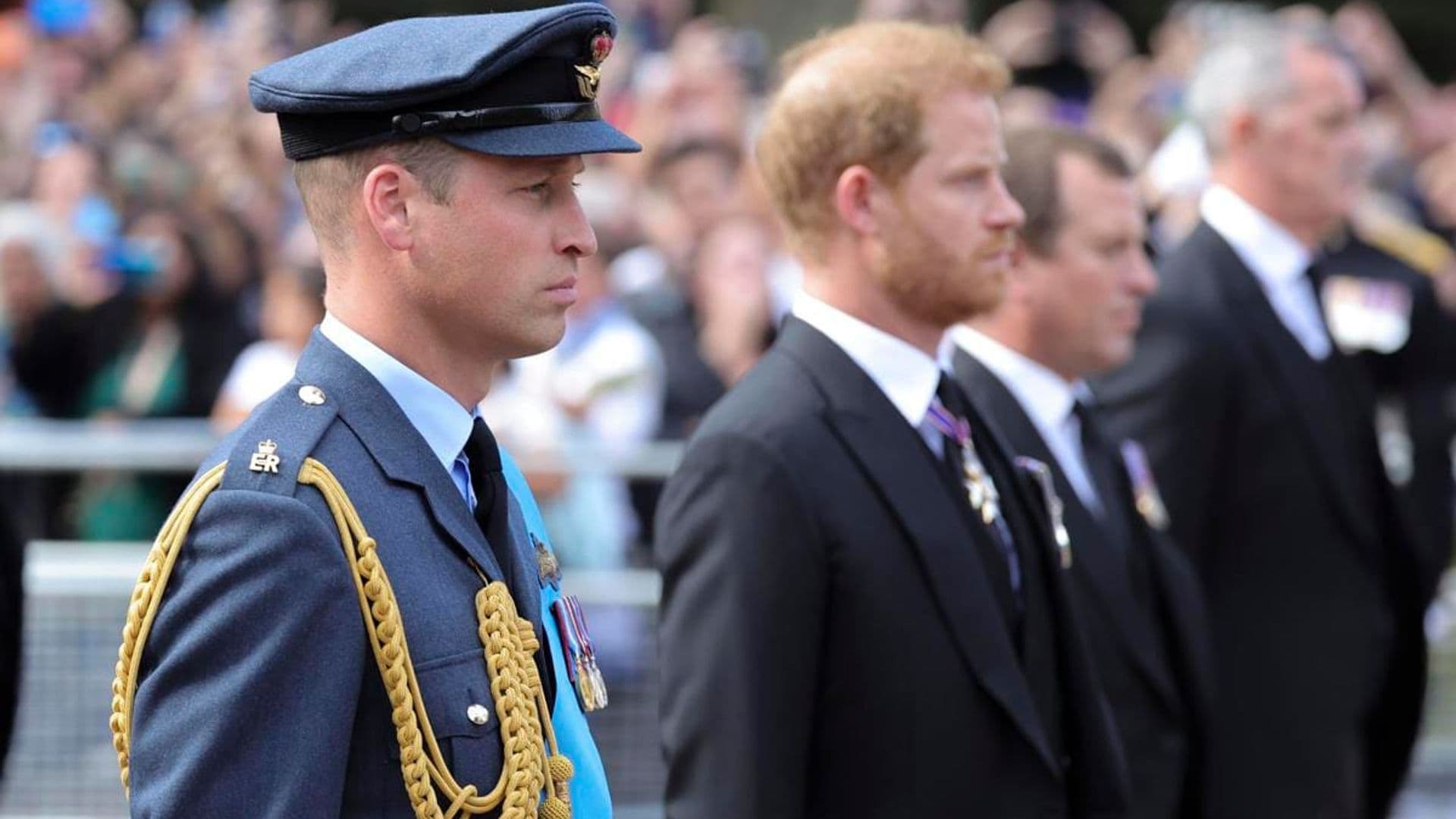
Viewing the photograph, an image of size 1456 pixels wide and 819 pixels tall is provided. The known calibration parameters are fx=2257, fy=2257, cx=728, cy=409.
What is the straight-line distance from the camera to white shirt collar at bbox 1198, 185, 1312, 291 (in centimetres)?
606

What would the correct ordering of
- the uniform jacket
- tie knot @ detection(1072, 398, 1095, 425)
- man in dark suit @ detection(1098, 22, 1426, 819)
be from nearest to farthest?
1. the uniform jacket
2. tie knot @ detection(1072, 398, 1095, 425)
3. man in dark suit @ detection(1098, 22, 1426, 819)

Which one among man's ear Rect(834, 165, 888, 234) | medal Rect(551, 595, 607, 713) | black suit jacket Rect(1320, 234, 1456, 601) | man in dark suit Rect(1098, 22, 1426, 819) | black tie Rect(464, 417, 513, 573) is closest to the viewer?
black tie Rect(464, 417, 513, 573)

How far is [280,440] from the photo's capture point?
256cm

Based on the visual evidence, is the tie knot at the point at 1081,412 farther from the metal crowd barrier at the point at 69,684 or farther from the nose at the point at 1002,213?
the metal crowd barrier at the point at 69,684

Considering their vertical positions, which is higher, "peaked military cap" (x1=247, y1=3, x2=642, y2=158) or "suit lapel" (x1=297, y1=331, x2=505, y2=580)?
"peaked military cap" (x1=247, y1=3, x2=642, y2=158)

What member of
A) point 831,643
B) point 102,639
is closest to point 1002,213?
point 831,643

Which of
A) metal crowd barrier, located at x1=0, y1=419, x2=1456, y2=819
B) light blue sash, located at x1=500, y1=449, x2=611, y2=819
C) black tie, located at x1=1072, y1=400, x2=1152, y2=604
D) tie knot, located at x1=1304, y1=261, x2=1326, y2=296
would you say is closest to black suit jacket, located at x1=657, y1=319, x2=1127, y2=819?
light blue sash, located at x1=500, y1=449, x2=611, y2=819

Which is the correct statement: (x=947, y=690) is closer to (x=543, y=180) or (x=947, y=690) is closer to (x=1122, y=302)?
(x=543, y=180)

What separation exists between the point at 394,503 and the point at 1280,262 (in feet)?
13.1

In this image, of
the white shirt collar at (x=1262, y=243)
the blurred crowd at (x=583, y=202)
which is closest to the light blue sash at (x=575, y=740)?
the blurred crowd at (x=583, y=202)

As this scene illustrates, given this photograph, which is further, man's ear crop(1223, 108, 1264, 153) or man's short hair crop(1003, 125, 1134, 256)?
man's ear crop(1223, 108, 1264, 153)

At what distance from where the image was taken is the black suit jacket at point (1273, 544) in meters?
5.80

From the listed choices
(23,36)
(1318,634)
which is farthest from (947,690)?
(23,36)

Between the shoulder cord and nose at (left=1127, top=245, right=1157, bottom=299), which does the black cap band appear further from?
nose at (left=1127, top=245, right=1157, bottom=299)
